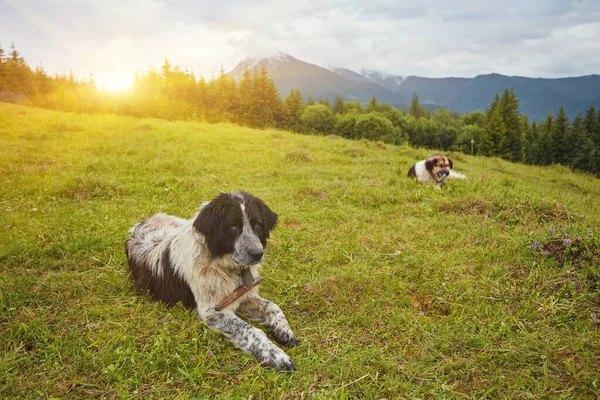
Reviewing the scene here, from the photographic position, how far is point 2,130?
43.5 ft

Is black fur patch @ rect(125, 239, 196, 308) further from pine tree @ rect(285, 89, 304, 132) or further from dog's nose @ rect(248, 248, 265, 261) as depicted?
pine tree @ rect(285, 89, 304, 132)

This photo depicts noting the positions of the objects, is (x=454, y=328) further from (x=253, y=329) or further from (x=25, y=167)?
(x=25, y=167)

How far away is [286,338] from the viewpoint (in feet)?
10.9

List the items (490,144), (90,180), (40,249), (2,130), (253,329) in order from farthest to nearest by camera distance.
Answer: (490,144)
(2,130)
(90,180)
(40,249)
(253,329)

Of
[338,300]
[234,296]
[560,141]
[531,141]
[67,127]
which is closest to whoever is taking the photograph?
[234,296]

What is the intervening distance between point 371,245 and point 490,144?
6141 centimetres

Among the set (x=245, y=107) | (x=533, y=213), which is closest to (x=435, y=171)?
(x=533, y=213)

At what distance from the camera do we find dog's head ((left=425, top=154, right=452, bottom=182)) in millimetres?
9320

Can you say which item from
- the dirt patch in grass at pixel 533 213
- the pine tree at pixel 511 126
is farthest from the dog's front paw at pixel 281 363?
the pine tree at pixel 511 126

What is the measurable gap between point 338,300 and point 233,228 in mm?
1552

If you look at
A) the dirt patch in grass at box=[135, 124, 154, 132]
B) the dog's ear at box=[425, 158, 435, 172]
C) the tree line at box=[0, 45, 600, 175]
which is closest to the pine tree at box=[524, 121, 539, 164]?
the tree line at box=[0, 45, 600, 175]

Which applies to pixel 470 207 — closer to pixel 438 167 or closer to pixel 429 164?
pixel 438 167

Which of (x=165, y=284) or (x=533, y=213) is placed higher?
(x=533, y=213)

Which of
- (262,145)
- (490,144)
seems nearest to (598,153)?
(490,144)
